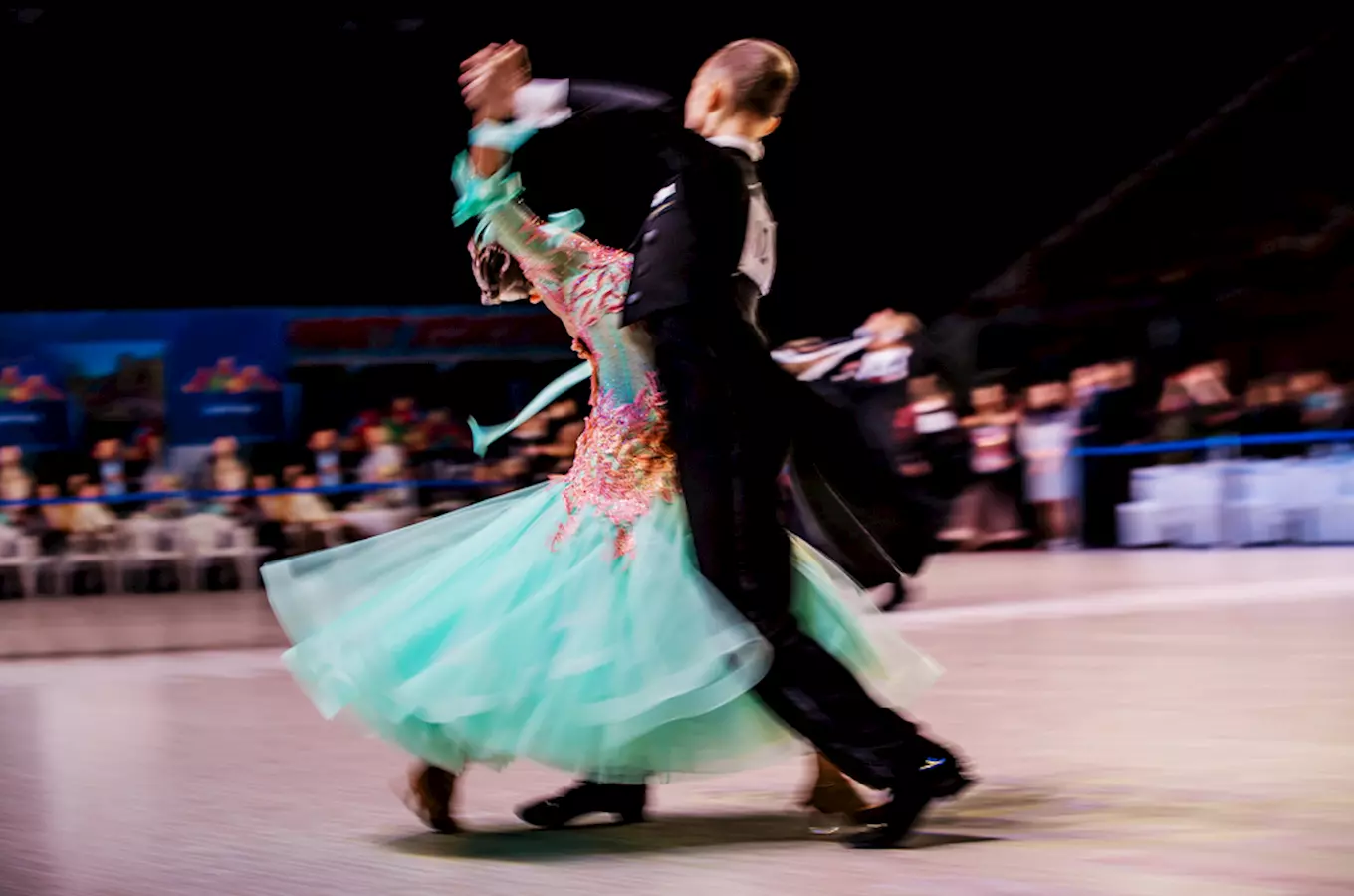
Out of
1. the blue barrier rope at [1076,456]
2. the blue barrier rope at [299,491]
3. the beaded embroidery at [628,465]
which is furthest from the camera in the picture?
the blue barrier rope at [1076,456]

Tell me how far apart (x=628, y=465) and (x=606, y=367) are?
18 cm

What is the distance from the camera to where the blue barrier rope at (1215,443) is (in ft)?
37.6

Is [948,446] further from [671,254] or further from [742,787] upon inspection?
[671,254]

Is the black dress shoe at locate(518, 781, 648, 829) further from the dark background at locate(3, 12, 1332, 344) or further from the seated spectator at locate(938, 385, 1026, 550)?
the dark background at locate(3, 12, 1332, 344)

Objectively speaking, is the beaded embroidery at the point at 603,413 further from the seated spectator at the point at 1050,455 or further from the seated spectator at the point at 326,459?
the seated spectator at the point at 1050,455

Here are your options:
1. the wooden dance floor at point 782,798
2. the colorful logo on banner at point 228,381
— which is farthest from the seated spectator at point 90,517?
the wooden dance floor at point 782,798

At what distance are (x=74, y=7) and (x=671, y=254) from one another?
36.7ft

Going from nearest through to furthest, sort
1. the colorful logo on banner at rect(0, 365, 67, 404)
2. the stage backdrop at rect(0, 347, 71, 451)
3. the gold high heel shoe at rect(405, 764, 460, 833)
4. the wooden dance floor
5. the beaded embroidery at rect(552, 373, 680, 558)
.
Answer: the wooden dance floor → the beaded embroidery at rect(552, 373, 680, 558) → the gold high heel shoe at rect(405, 764, 460, 833) → the stage backdrop at rect(0, 347, 71, 451) → the colorful logo on banner at rect(0, 365, 67, 404)

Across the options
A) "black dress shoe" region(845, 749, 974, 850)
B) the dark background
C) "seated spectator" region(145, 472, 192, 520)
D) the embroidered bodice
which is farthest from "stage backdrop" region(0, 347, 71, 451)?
"black dress shoe" region(845, 749, 974, 850)

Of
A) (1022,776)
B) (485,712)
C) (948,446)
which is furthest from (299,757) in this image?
(948,446)

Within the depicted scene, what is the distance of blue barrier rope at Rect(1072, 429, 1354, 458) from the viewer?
11445 millimetres

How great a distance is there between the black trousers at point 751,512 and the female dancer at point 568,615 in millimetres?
55

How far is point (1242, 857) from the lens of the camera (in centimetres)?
276

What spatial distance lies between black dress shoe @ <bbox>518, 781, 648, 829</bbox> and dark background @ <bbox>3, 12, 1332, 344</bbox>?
10.1 metres
